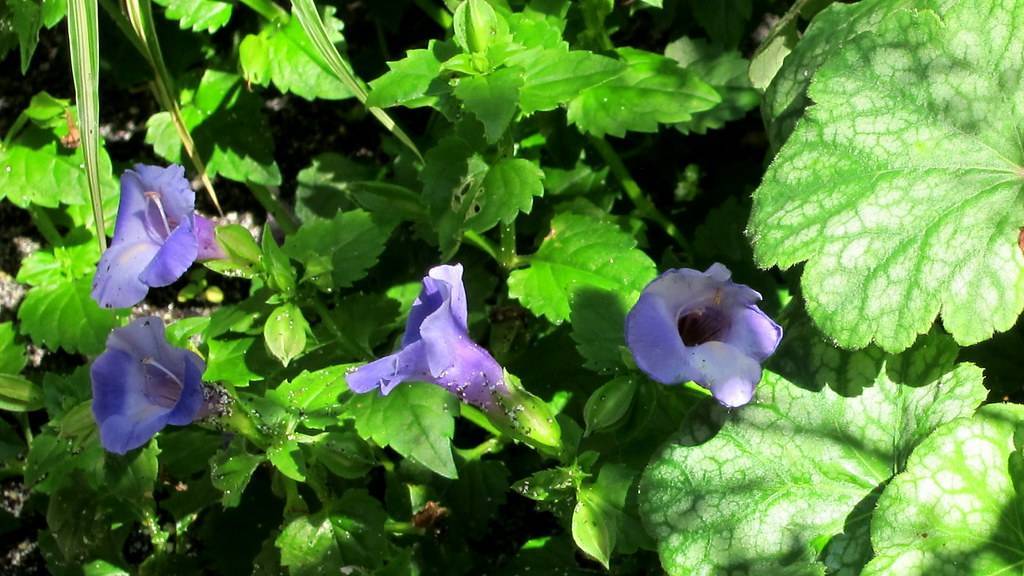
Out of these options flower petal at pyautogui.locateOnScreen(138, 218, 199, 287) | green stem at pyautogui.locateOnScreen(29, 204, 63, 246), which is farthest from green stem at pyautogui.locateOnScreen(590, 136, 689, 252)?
green stem at pyautogui.locateOnScreen(29, 204, 63, 246)

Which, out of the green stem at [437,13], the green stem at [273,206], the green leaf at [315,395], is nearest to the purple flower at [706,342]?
the green leaf at [315,395]

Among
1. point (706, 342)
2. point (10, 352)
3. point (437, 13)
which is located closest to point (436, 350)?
point (706, 342)

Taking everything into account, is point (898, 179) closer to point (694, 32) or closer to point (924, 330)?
point (924, 330)

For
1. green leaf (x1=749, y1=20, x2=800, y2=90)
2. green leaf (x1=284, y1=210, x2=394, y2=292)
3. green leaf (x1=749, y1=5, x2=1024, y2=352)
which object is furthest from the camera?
green leaf (x1=749, y1=20, x2=800, y2=90)

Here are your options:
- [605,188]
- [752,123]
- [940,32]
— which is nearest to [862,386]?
[940,32]

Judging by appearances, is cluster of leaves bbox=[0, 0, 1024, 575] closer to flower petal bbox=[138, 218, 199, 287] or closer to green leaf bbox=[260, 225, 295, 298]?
green leaf bbox=[260, 225, 295, 298]

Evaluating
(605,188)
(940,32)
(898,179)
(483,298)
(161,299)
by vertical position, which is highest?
(940,32)
